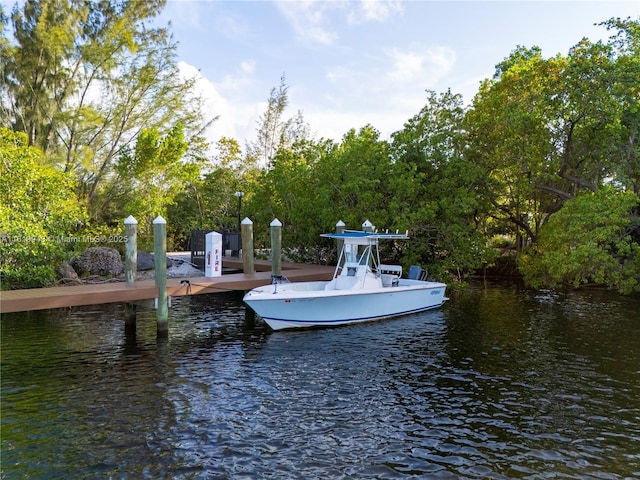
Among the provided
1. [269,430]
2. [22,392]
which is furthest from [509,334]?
[22,392]

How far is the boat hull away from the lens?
11320 mm

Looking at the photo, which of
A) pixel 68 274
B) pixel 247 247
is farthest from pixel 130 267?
pixel 68 274

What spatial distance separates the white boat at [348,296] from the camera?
11414mm

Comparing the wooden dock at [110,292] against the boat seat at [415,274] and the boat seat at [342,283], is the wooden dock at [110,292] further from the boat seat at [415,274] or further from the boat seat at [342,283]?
the boat seat at [415,274]

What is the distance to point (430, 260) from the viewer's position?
18.8m

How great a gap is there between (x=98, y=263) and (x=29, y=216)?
A: 3974 mm

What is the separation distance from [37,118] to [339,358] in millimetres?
17176

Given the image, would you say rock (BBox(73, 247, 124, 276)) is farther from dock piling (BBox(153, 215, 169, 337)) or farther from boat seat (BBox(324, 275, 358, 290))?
boat seat (BBox(324, 275, 358, 290))

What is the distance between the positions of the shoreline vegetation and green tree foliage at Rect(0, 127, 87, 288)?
0.15ft

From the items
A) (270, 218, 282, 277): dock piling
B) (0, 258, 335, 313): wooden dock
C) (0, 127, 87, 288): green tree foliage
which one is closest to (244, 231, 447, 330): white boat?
(0, 258, 335, 313): wooden dock

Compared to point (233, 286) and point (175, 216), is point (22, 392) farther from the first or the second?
point (175, 216)

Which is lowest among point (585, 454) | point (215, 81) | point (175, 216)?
point (585, 454)

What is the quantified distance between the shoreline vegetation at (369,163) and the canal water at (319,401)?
3455 millimetres

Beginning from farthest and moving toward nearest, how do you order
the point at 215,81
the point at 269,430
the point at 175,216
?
the point at 175,216 → the point at 215,81 → the point at 269,430
